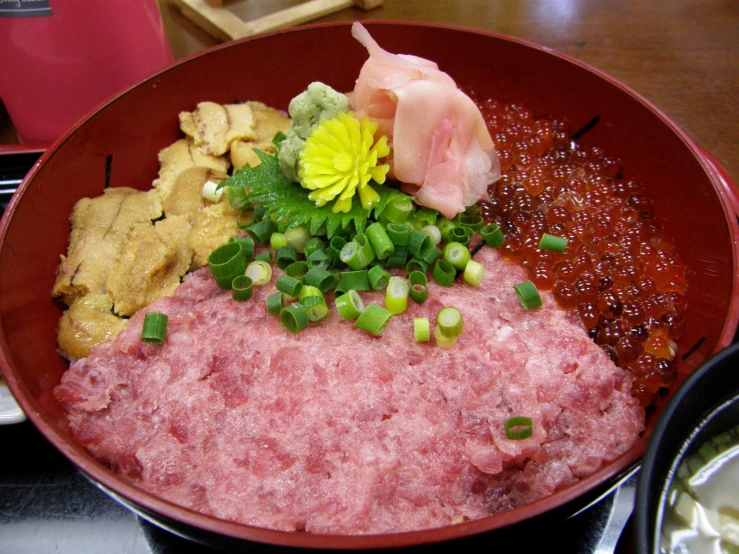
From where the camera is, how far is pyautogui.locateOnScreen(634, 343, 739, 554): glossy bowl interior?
32.8 inches

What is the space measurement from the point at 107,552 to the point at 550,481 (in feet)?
3.72

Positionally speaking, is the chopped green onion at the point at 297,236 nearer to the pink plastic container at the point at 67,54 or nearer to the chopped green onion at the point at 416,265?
the chopped green onion at the point at 416,265

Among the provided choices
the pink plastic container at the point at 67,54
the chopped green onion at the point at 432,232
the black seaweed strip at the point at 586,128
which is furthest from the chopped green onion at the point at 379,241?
the pink plastic container at the point at 67,54

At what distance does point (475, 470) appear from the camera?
1.31m

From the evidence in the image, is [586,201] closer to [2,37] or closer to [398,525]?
[398,525]

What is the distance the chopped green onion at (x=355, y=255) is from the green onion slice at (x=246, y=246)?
31 centimetres

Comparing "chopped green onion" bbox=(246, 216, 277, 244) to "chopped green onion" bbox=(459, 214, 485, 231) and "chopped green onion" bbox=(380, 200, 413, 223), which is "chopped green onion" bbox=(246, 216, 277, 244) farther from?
"chopped green onion" bbox=(459, 214, 485, 231)

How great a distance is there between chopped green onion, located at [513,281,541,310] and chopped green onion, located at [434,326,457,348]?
0.25 m

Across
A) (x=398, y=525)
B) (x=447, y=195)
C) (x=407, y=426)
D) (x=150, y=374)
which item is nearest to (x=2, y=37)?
(x=150, y=374)

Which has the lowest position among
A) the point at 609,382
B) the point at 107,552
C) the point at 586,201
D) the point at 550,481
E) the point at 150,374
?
the point at 107,552

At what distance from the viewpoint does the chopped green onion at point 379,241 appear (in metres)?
1.65

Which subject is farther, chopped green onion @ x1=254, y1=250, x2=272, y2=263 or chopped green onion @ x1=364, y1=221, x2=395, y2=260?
chopped green onion @ x1=254, y1=250, x2=272, y2=263

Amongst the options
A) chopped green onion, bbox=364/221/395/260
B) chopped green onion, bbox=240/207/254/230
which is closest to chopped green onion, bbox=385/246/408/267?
chopped green onion, bbox=364/221/395/260

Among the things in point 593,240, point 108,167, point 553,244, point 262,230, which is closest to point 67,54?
point 108,167
